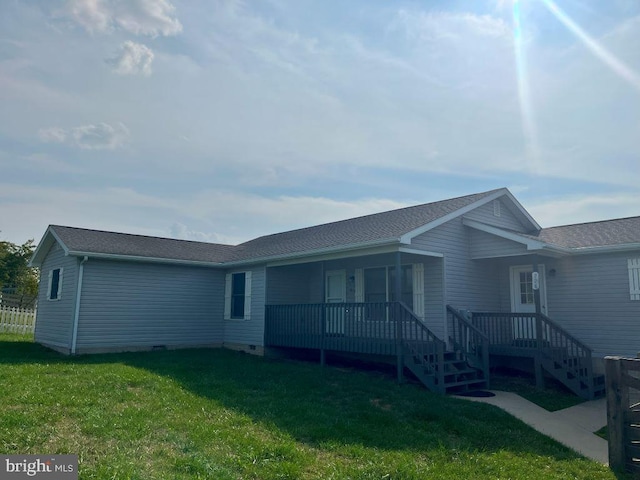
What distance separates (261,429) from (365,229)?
7.96m

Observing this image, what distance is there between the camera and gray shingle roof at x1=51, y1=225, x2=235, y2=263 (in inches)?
557

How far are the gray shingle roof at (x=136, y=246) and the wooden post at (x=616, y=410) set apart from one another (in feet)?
40.7

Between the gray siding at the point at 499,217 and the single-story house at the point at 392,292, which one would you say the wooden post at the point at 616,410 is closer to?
the single-story house at the point at 392,292

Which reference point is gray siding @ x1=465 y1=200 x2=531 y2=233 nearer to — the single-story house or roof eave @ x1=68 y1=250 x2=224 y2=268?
the single-story house

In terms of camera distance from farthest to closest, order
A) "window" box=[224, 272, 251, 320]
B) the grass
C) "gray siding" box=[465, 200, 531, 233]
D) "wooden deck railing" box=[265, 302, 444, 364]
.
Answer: "window" box=[224, 272, 251, 320] → "gray siding" box=[465, 200, 531, 233] → "wooden deck railing" box=[265, 302, 444, 364] → the grass

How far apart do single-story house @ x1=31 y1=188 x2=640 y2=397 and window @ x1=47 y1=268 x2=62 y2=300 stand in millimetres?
68

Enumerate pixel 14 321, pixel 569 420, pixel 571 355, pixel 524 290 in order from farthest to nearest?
pixel 14 321, pixel 524 290, pixel 571 355, pixel 569 420

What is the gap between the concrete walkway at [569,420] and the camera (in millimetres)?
6760

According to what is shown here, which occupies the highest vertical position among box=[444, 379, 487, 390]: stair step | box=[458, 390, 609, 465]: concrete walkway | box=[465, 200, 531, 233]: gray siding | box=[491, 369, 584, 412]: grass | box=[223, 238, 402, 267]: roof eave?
box=[465, 200, 531, 233]: gray siding

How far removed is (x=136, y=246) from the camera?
51.5 ft

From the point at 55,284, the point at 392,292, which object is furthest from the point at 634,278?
the point at 55,284

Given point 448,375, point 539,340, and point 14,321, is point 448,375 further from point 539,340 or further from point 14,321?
point 14,321

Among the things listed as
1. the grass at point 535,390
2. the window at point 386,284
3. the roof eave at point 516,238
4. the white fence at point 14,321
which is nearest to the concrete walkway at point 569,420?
the grass at point 535,390

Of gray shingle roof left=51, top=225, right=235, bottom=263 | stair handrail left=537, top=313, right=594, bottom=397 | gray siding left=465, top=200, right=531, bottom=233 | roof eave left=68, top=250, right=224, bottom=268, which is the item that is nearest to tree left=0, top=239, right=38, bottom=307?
gray shingle roof left=51, top=225, right=235, bottom=263
